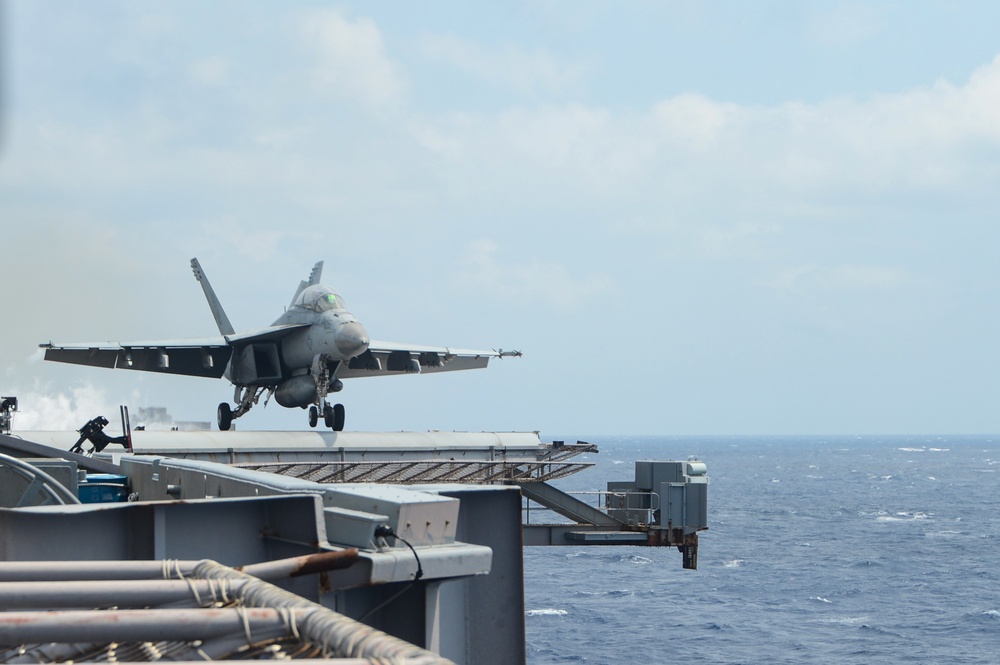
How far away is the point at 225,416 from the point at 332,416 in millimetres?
4842

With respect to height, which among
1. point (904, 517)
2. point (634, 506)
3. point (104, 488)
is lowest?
point (904, 517)

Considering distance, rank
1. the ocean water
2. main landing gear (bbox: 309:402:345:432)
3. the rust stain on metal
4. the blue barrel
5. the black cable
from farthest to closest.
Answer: the ocean water → main landing gear (bbox: 309:402:345:432) → the blue barrel → the black cable → the rust stain on metal

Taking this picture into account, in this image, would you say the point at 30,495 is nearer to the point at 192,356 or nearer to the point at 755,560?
the point at 192,356

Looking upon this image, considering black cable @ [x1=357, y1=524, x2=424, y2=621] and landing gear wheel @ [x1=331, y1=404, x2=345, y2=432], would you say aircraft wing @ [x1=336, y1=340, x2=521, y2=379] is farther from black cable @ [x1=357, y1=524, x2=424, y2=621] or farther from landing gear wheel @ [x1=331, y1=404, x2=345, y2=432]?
black cable @ [x1=357, y1=524, x2=424, y2=621]

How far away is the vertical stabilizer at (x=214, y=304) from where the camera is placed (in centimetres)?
4291

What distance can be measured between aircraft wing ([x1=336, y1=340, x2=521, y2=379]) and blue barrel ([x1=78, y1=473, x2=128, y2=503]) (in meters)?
27.5

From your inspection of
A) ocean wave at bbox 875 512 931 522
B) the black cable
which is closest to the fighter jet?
the black cable

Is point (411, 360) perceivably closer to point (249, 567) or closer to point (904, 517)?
point (249, 567)

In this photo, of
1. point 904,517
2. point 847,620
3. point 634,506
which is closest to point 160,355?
point 634,506

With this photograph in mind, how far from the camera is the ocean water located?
40.9 meters

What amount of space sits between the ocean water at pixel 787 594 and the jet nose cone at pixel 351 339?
13.3 m

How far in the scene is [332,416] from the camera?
34812 mm

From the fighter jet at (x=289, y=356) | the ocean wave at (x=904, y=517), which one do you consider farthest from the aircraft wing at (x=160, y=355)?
the ocean wave at (x=904, y=517)

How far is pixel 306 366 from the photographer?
3541cm
